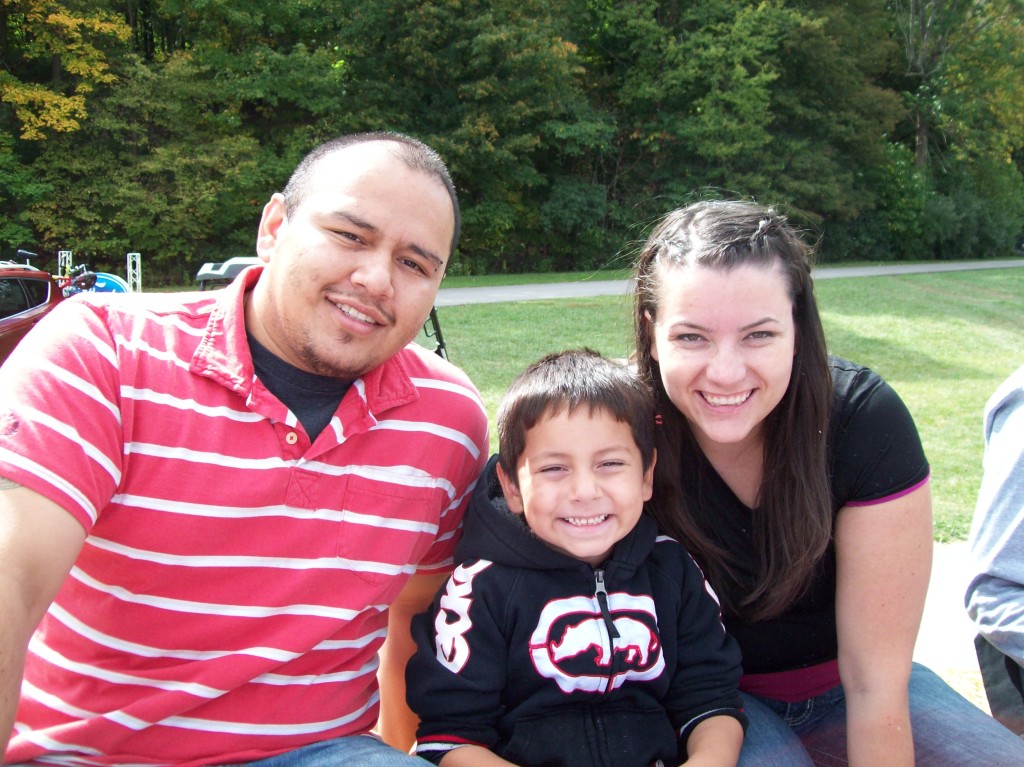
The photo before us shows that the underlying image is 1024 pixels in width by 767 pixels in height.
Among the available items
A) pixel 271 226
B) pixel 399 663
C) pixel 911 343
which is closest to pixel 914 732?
pixel 399 663

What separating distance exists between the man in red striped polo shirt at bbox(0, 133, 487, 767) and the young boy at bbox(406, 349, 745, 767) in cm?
15

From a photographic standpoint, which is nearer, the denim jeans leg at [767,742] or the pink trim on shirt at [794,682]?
the denim jeans leg at [767,742]

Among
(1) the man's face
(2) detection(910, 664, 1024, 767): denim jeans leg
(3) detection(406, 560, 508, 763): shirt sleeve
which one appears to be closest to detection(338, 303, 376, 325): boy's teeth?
(1) the man's face

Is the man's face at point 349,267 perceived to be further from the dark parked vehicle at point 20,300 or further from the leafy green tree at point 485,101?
the leafy green tree at point 485,101

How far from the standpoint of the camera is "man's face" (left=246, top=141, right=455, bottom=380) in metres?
1.92

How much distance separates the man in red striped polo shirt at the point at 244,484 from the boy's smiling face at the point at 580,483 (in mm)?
206

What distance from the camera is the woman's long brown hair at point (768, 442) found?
6.68 ft

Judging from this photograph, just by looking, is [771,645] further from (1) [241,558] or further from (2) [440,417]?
(1) [241,558]

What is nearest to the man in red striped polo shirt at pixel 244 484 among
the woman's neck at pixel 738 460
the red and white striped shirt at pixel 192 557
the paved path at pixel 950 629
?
the red and white striped shirt at pixel 192 557

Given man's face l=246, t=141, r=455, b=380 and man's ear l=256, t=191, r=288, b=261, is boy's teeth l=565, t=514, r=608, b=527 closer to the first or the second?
man's face l=246, t=141, r=455, b=380

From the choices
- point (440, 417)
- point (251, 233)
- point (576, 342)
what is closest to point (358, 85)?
point (251, 233)

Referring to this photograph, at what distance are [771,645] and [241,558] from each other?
4.29 ft

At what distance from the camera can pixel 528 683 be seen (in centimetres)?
194

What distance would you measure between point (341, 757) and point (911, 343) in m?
12.8
